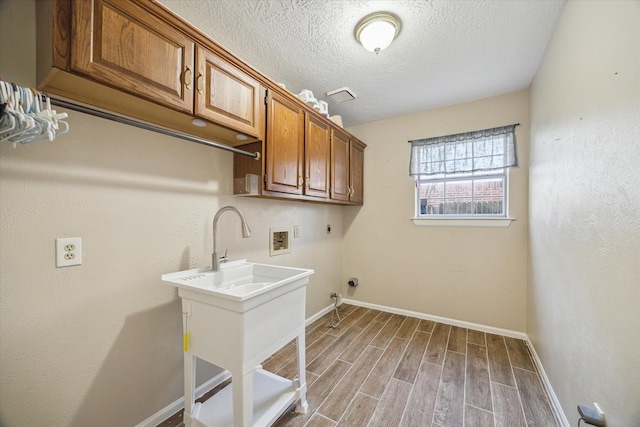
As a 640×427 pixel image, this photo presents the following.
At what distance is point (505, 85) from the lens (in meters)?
2.36

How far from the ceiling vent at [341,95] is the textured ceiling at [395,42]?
6 cm

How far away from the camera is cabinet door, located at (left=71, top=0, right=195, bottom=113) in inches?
36.5

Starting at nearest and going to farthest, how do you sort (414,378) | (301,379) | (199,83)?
(199,83) → (301,379) → (414,378)

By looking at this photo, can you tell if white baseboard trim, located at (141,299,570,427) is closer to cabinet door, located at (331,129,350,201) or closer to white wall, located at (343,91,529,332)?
white wall, located at (343,91,529,332)

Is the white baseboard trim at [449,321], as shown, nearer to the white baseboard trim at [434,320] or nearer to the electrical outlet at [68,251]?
the white baseboard trim at [434,320]

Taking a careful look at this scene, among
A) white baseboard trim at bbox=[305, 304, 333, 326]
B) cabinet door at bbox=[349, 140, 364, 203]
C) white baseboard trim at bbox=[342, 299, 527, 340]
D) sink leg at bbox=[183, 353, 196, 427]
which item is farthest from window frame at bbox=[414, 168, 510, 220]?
sink leg at bbox=[183, 353, 196, 427]

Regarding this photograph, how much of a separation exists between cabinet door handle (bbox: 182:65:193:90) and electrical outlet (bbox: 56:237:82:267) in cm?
91

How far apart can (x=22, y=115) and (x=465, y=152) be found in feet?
10.6

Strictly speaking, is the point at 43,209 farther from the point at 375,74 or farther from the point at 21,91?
the point at 375,74

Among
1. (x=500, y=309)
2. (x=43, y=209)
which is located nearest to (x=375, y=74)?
(x=43, y=209)

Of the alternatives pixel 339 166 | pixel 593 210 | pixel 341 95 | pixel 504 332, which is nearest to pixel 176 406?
pixel 339 166

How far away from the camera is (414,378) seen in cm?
188

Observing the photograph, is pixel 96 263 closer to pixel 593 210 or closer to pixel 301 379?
pixel 301 379

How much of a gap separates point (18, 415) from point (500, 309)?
11.5 feet
